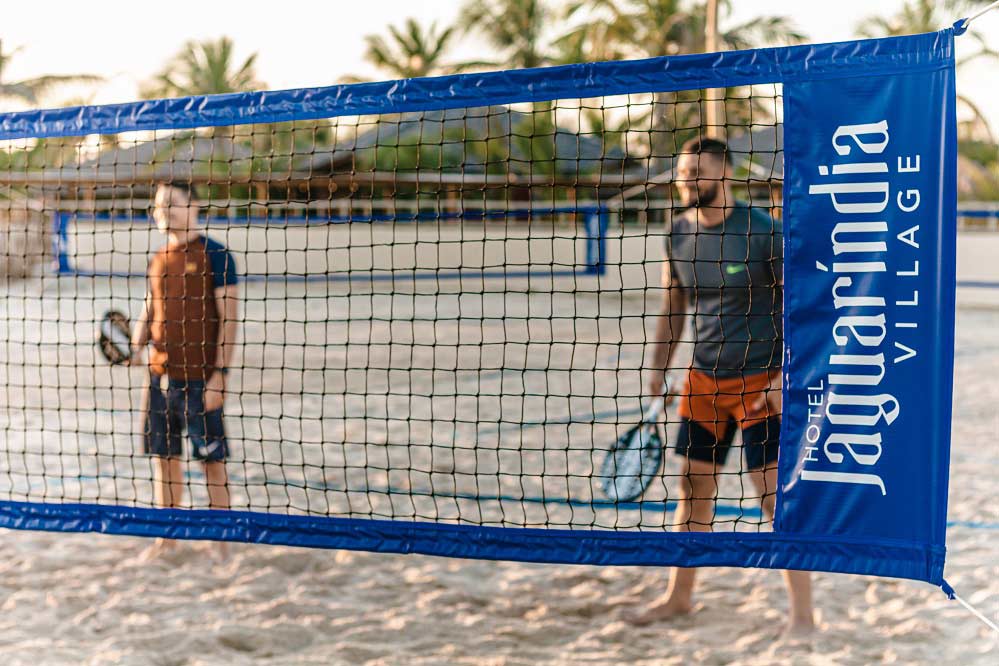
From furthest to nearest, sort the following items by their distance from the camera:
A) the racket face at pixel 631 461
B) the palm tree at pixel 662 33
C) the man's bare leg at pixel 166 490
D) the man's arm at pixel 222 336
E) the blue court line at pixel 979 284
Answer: the palm tree at pixel 662 33
the blue court line at pixel 979 284
the man's bare leg at pixel 166 490
the man's arm at pixel 222 336
the racket face at pixel 631 461

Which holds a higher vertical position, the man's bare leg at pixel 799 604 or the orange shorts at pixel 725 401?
the orange shorts at pixel 725 401

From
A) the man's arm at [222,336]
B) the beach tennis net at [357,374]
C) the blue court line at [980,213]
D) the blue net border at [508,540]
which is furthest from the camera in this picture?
the blue court line at [980,213]

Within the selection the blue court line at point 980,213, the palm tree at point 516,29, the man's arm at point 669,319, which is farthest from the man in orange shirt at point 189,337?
the palm tree at point 516,29

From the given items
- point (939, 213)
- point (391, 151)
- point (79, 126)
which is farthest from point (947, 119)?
point (391, 151)

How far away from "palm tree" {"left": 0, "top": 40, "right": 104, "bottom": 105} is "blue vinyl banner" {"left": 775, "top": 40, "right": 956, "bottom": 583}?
28305mm

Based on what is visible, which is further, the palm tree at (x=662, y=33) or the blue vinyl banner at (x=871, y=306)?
the palm tree at (x=662, y=33)

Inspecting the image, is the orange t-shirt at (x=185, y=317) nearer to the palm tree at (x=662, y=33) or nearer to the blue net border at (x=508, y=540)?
the blue net border at (x=508, y=540)

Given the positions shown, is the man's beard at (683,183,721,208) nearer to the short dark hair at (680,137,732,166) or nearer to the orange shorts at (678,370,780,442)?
the short dark hair at (680,137,732,166)

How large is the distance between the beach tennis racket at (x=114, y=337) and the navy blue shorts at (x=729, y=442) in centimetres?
260

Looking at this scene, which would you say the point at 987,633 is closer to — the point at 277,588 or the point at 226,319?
the point at 277,588

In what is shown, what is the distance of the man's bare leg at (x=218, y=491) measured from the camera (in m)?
4.14

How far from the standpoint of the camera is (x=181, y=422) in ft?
13.6

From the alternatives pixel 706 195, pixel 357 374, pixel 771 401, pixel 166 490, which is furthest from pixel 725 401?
pixel 357 374

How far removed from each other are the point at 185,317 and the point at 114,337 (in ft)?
2.82
